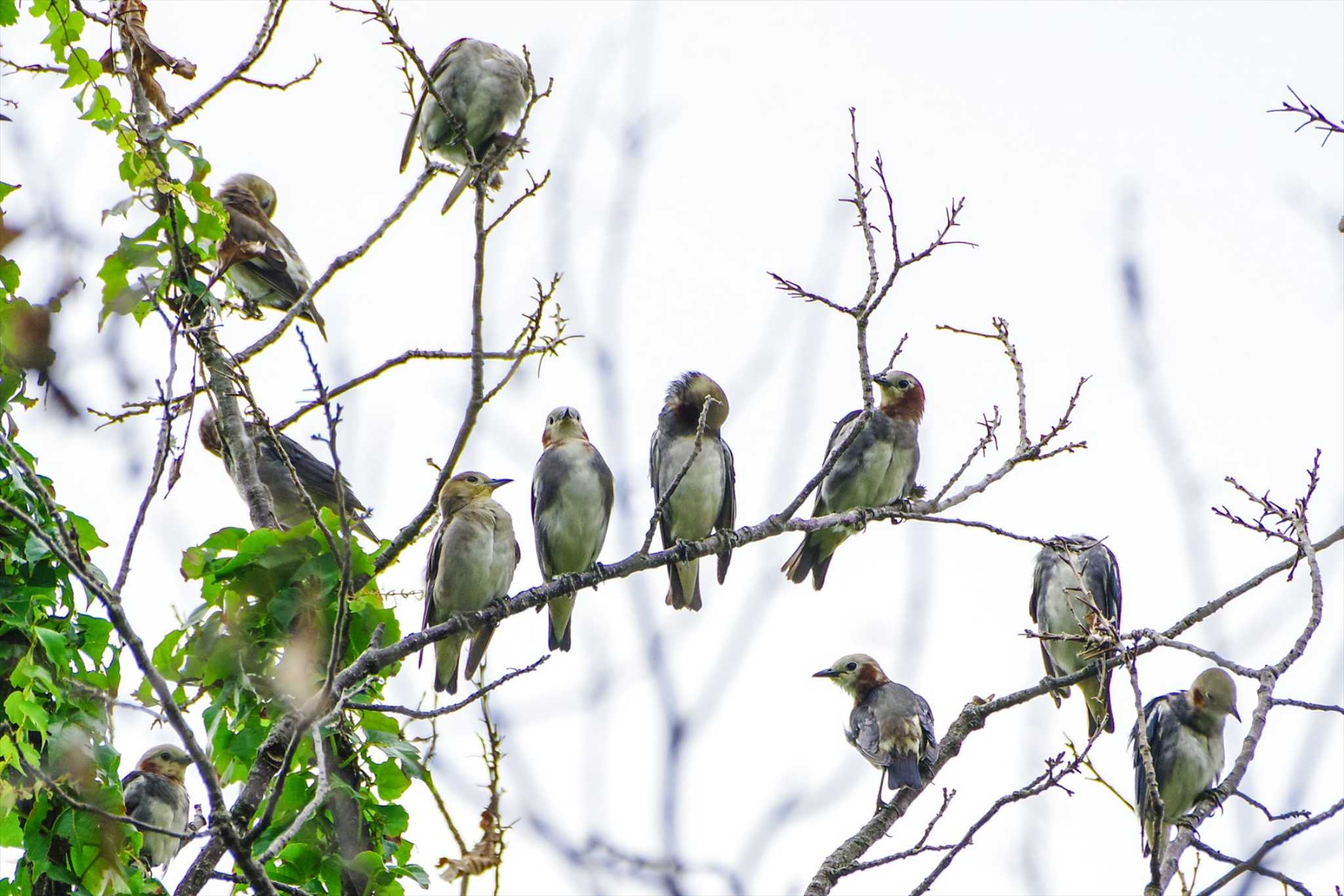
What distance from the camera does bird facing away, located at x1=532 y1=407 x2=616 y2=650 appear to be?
8328mm

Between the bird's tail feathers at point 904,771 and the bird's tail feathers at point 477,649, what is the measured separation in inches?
99.0

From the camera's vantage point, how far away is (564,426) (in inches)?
346

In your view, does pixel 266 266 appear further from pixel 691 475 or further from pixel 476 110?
pixel 691 475

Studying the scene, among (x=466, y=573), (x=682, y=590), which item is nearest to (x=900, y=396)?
(x=682, y=590)

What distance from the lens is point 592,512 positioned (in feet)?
27.4

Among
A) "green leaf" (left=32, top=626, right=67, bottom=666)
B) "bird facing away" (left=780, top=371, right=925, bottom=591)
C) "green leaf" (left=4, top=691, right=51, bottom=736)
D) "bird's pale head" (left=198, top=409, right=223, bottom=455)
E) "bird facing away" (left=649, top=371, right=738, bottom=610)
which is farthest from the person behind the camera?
"bird's pale head" (left=198, top=409, right=223, bottom=455)

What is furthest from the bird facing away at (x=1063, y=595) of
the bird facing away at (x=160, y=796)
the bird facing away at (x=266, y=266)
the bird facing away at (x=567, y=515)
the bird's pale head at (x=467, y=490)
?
the bird facing away at (x=160, y=796)

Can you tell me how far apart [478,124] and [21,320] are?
392cm

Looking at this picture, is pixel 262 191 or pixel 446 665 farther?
pixel 262 191

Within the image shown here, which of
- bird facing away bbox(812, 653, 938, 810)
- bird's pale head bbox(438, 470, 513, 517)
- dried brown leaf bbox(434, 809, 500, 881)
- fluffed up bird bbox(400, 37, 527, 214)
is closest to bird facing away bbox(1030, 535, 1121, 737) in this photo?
bird facing away bbox(812, 653, 938, 810)

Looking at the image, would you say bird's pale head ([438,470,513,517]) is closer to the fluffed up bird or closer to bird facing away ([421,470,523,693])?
bird facing away ([421,470,523,693])

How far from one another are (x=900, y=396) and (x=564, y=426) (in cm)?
255

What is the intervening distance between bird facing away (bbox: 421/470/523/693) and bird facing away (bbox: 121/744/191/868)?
225 cm

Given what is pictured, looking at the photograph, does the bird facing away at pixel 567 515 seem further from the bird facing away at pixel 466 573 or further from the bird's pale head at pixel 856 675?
the bird's pale head at pixel 856 675
